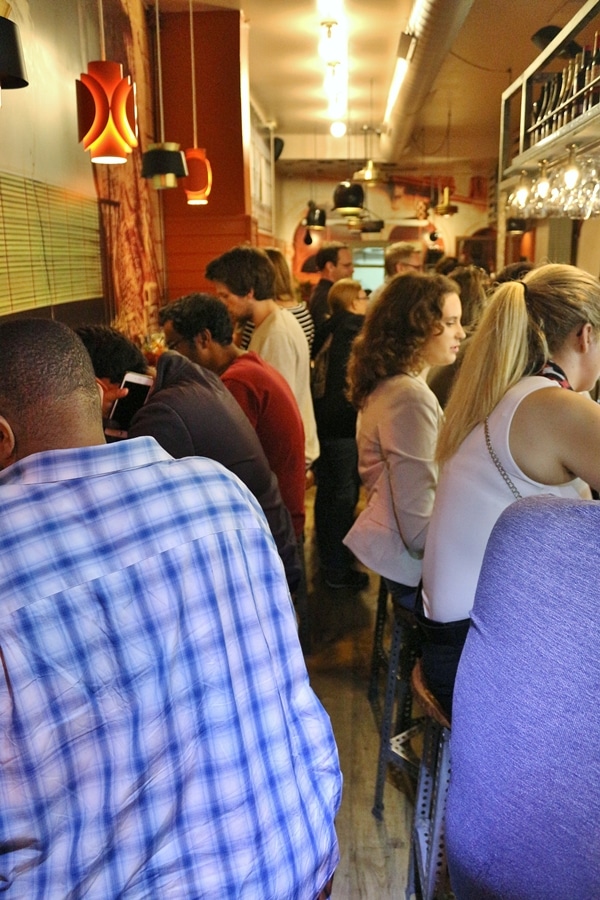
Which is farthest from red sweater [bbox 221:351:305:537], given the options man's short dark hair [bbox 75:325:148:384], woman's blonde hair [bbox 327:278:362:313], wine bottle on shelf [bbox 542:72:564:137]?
wine bottle on shelf [bbox 542:72:564:137]

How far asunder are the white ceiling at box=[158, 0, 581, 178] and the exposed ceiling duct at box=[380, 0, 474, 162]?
83 millimetres

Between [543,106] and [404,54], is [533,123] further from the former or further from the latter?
[404,54]

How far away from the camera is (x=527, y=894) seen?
3.49 feet

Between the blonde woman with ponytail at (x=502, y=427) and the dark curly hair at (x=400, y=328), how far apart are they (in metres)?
0.65

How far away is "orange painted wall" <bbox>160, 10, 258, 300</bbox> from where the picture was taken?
5.23 meters

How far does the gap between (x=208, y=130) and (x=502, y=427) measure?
4.39m

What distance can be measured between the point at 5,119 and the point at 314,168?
11702 mm

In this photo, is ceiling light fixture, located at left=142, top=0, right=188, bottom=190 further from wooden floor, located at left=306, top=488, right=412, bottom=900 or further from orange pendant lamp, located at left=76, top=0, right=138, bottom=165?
wooden floor, located at left=306, top=488, right=412, bottom=900

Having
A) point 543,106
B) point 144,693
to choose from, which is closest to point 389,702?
point 144,693

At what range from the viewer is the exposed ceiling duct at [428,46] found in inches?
174

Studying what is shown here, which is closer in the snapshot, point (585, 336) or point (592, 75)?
point (585, 336)

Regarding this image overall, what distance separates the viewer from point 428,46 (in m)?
5.07

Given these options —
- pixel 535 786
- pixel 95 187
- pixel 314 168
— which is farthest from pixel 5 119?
pixel 314 168

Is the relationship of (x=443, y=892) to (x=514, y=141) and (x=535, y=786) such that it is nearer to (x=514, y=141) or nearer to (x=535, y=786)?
(x=535, y=786)
